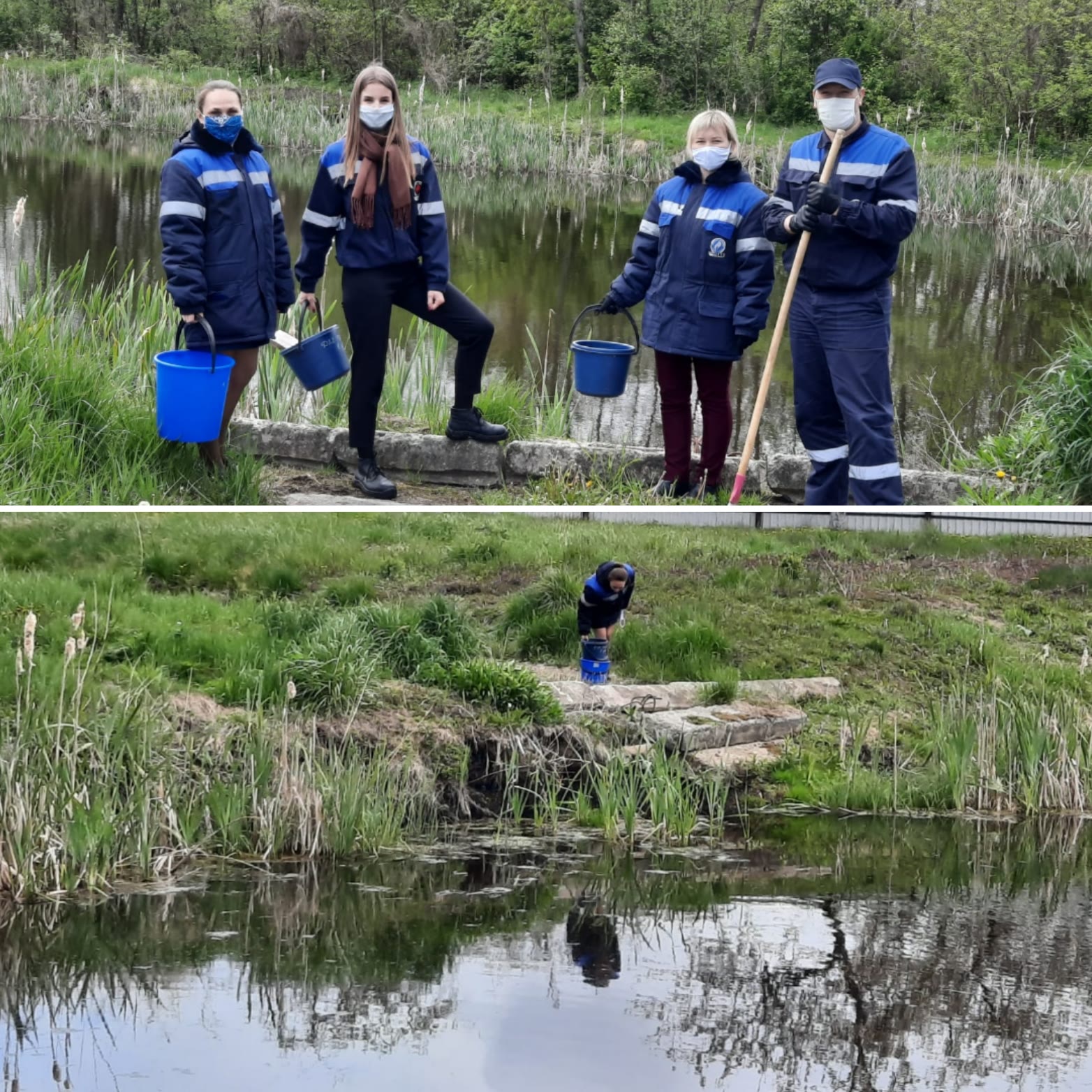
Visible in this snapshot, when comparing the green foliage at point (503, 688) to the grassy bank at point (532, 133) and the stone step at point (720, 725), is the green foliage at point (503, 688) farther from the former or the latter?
the grassy bank at point (532, 133)

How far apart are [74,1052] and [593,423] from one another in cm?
495

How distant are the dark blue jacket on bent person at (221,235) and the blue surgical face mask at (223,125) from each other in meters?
0.03

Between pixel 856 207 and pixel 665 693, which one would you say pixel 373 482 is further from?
pixel 856 207

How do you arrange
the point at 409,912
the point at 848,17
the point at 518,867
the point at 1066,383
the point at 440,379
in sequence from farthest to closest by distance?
the point at 848,17 → the point at 440,379 → the point at 1066,383 → the point at 518,867 → the point at 409,912

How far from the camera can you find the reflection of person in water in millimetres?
4230

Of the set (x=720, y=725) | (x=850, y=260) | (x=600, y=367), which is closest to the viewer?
(x=850, y=260)

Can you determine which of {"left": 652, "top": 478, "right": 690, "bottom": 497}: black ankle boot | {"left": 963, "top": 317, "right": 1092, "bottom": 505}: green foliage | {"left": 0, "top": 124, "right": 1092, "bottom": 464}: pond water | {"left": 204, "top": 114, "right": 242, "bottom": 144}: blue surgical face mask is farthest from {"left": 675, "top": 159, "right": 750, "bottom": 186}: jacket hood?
{"left": 0, "top": 124, "right": 1092, "bottom": 464}: pond water

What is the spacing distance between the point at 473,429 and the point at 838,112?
188 cm

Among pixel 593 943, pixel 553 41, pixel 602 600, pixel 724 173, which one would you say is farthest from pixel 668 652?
pixel 553 41

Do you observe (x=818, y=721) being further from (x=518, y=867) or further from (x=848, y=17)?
(x=848, y=17)

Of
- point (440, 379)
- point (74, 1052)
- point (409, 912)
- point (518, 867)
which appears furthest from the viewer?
point (440, 379)

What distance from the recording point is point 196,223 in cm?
439

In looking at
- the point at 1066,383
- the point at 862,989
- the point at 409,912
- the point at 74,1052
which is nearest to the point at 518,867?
the point at 409,912

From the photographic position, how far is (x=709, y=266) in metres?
4.65
